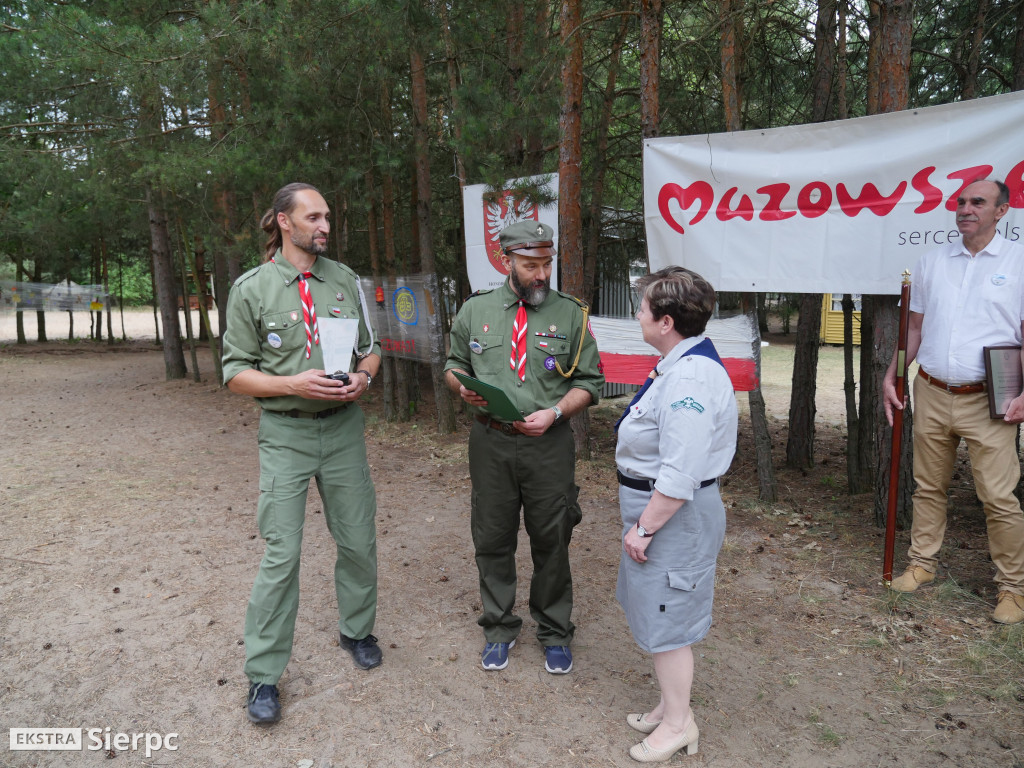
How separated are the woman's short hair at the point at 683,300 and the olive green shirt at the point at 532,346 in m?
0.79

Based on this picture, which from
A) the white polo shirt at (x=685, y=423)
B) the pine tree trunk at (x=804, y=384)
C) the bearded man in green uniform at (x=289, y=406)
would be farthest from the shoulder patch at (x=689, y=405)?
the pine tree trunk at (x=804, y=384)

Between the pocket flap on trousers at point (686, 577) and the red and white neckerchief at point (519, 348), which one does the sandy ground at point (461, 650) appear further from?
the red and white neckerchief at point (519, 348)

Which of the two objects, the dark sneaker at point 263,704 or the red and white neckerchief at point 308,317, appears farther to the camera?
the red and white neckerchief at point 308,317

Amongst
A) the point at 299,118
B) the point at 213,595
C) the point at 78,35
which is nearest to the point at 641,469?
the point at 213,595

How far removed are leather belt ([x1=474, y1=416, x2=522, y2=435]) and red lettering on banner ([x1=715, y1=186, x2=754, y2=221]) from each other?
258cm

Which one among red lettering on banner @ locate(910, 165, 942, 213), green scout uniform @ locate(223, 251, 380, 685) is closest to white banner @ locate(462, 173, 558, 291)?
red lettering on banner @ locate(910, 165, 942, 213)

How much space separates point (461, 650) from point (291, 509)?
1.15 m

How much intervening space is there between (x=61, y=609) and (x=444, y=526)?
2425 millimetres

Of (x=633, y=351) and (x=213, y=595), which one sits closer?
(x=213, y=595)

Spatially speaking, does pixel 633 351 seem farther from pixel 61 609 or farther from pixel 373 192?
pixel 61 609

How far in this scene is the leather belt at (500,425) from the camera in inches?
117

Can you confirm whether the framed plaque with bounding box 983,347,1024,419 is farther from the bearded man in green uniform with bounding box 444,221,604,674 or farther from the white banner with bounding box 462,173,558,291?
the white banner with bounding box 462,173,558,291

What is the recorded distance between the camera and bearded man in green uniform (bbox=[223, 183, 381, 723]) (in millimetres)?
2762

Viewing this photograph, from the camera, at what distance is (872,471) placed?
19.8 ft
